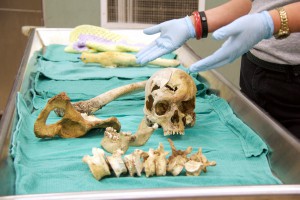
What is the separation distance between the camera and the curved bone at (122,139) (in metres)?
0.98

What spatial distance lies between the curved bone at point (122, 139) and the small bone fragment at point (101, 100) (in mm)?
258

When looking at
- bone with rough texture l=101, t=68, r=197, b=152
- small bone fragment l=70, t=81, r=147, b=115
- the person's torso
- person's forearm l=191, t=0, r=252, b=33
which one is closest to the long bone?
small bone fragment l=70, t=81, r=147, b=115

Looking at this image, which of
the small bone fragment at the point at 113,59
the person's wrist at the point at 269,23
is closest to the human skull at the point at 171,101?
the person's wrist at the point at 269,23

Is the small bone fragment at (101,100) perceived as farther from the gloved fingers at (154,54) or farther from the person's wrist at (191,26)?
the person's wrist at (191,26)

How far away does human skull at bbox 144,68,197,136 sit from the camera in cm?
110

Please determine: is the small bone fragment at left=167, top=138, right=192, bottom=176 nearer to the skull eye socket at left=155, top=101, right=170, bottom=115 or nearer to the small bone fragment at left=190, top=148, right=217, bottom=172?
the small bone fragment at left=190, top=148, right=217, bottom=172

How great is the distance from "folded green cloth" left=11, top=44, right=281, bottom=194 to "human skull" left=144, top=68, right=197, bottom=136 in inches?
1.2

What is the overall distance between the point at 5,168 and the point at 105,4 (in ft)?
6.88

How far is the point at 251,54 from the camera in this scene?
1335mm

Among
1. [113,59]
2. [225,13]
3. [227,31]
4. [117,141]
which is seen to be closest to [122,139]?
[117,141]


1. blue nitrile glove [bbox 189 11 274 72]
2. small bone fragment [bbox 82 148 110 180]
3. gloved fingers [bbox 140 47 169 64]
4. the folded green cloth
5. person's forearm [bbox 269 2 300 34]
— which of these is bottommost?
the folded green cloth

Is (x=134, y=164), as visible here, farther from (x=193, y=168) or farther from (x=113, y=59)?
(x=113, y=59)

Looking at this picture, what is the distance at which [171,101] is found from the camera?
1103 millimetres

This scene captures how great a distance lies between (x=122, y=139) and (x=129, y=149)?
0.04 metres
